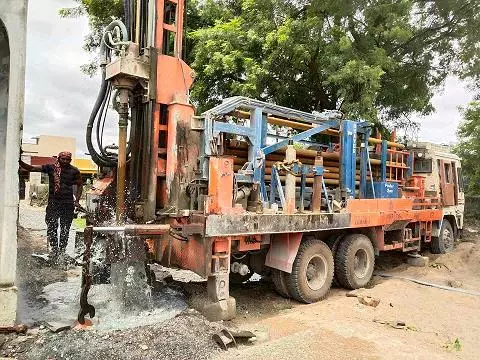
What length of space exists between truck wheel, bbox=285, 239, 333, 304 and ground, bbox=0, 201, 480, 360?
0.54 feet

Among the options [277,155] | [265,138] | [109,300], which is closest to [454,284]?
[277,155]

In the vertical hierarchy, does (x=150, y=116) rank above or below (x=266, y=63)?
below

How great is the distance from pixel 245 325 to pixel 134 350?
1.62 m

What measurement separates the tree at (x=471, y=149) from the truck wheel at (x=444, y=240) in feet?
39.7

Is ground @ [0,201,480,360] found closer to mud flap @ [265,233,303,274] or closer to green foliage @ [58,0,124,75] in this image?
mud flap @ [265,233,303,274]

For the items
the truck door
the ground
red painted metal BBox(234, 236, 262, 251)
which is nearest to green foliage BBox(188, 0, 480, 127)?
the truck door

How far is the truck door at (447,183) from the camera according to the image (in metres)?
10.1

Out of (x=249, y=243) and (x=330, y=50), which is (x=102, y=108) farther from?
(x=330, y=50)

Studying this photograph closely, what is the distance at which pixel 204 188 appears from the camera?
521 centimetres

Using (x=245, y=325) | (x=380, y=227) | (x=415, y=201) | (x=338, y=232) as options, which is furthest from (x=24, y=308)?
(x=415, y=201)

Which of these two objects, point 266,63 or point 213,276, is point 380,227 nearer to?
point 213,276

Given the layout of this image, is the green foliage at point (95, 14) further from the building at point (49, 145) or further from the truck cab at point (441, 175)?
the building at point (49, 145)

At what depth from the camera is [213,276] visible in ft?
16.6

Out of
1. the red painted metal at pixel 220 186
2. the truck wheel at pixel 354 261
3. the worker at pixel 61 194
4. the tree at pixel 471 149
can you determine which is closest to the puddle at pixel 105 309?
the worker at pixel 61 194
